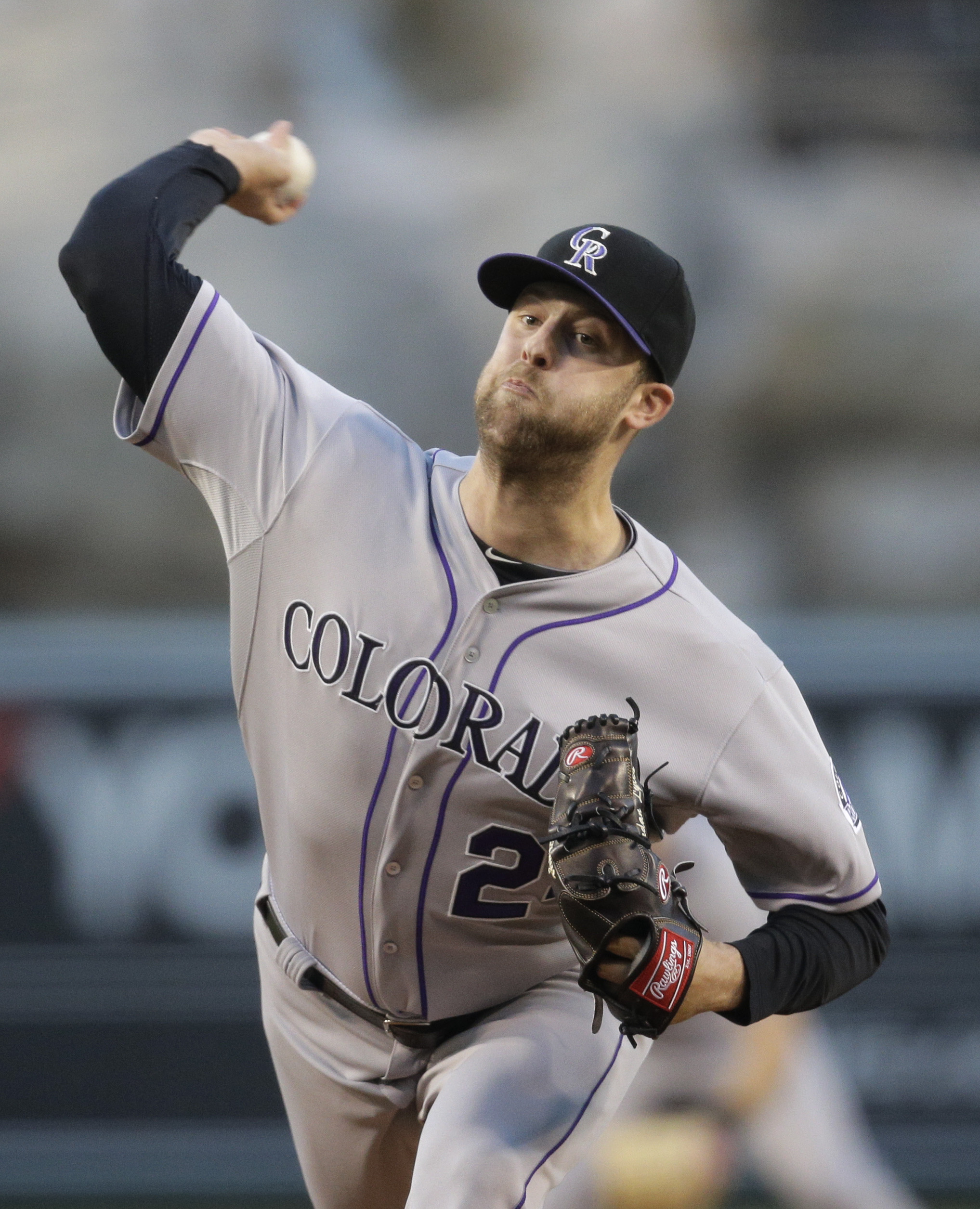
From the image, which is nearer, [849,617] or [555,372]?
[555,372]

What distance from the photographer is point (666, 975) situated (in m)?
2.00

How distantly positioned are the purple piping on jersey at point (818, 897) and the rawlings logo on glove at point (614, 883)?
32 centimetres

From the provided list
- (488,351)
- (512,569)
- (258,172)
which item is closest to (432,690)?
(512,569)

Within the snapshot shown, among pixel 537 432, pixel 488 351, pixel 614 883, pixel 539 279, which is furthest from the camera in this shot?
pixel 488 351

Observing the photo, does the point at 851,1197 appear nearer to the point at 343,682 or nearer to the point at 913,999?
the point at 913,999

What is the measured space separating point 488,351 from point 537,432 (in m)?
2.88

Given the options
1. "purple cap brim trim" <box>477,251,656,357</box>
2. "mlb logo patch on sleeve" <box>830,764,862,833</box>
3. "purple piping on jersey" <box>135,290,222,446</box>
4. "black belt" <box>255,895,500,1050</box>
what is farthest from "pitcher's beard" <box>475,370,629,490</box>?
"black belt" <box>255,895,500,1050</box>

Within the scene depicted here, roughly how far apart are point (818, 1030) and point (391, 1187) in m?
2.13

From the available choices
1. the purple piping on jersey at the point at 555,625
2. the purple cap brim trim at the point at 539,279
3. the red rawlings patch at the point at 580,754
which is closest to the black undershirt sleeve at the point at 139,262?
the purple cap brim trim at the point at 539,279

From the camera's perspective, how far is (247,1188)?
4.32 metres

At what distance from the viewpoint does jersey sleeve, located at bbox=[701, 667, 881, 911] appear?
224 cm

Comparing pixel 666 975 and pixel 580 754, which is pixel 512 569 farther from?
pixel 666 975

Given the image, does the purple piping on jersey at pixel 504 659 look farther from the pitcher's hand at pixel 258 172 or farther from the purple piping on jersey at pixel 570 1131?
the pitcher's hand at pixel 258 172

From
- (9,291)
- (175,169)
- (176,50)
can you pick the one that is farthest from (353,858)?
(176,50)
